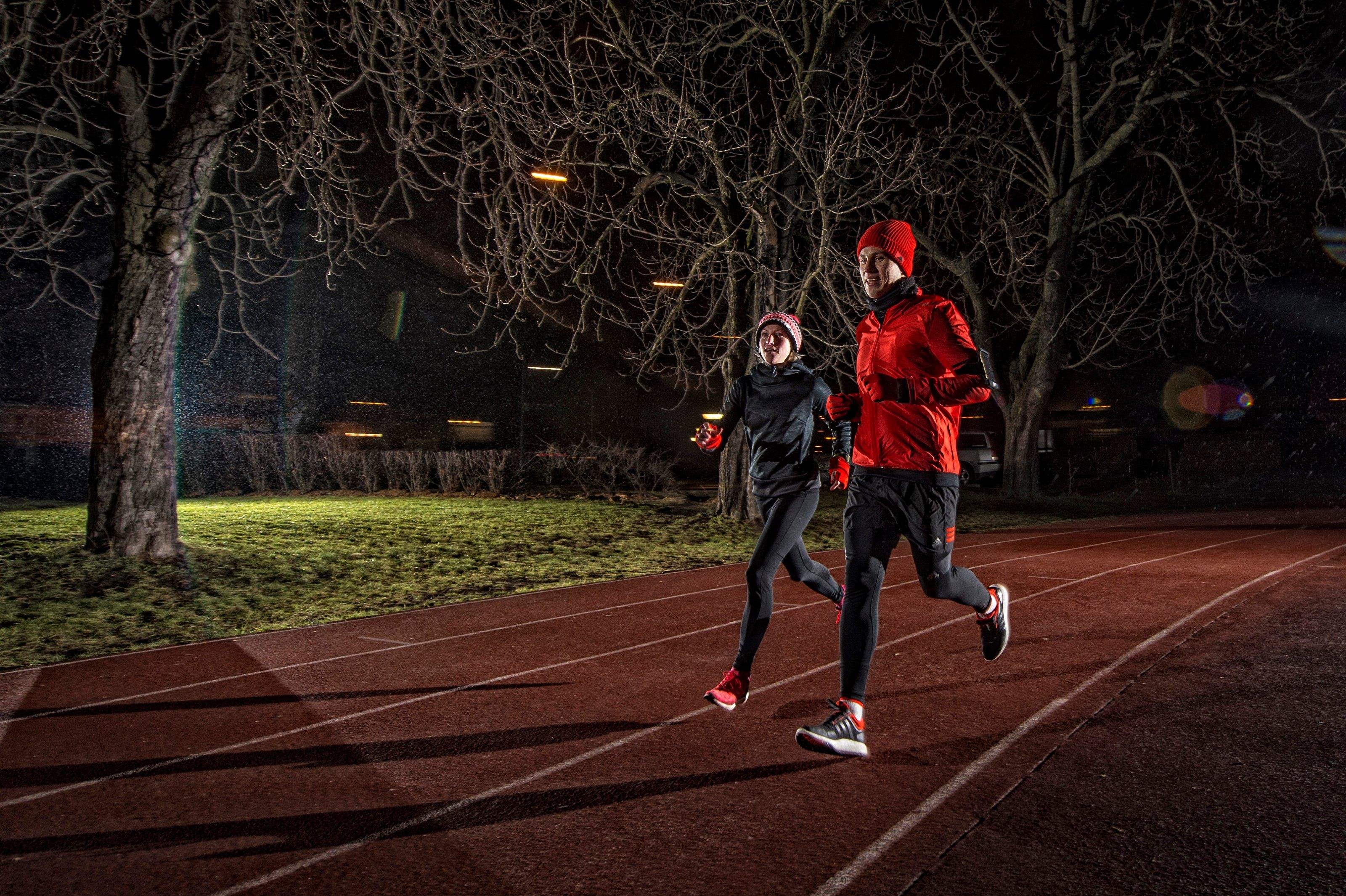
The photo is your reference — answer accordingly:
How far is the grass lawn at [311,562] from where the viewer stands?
23.6 feet

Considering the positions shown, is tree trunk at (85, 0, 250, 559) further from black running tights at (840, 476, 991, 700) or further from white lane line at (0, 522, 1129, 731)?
black running tights at (840, 476, 991, 700)

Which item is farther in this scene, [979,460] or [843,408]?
[979,460]

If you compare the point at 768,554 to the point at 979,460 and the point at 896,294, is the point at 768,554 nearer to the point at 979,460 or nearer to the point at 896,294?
the point at 896,294

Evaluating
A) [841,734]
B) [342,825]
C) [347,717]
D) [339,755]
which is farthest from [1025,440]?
[342,825]

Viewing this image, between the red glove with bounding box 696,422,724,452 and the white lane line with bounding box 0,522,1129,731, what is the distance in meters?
2.87

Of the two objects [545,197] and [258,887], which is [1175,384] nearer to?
[545,197]

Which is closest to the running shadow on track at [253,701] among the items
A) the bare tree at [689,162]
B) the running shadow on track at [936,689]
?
the running shadow on track at [936,689]

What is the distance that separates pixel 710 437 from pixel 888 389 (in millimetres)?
1301

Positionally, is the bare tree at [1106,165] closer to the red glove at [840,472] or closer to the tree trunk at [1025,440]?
the tree trunk at [1025,440]

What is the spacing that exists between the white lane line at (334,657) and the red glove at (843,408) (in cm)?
382

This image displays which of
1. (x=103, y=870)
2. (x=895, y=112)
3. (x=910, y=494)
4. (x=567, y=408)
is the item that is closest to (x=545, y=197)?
(x=910, y=494)

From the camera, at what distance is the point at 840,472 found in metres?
4.60

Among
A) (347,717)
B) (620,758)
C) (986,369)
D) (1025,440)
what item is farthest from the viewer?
(1025,440)

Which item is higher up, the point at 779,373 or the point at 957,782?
the point at 779,373
